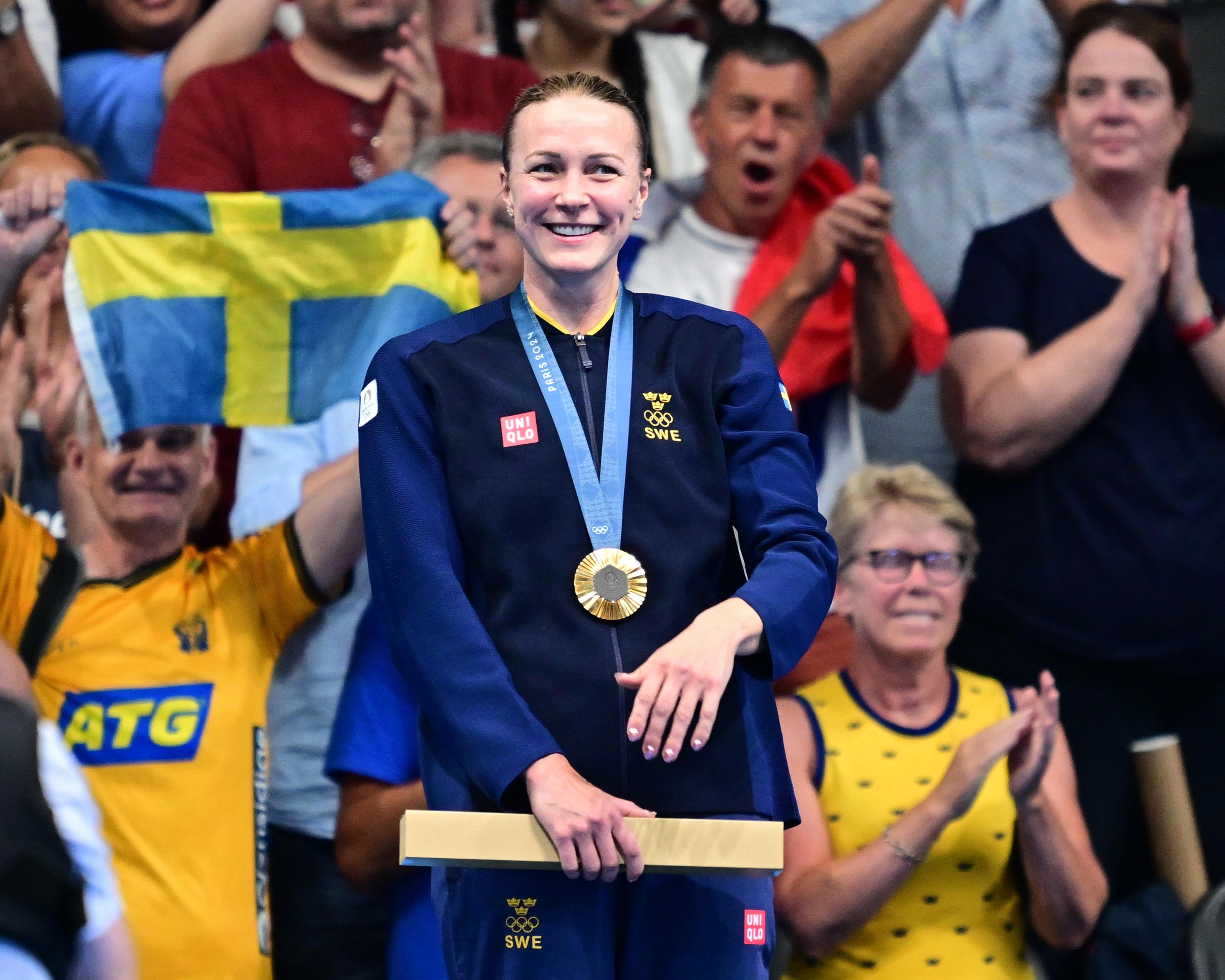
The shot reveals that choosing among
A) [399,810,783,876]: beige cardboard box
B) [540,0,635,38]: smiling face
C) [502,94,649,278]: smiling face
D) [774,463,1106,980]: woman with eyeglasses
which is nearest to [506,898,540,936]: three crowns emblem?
[399,810,783,876]: beige cardboard box

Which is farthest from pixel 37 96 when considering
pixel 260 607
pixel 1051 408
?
pixel 1051 408

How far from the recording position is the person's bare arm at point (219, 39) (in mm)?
4875

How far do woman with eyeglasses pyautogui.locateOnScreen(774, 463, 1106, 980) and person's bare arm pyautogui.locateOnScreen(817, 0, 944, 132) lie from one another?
1556mm

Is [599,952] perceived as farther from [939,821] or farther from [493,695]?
[939,821]

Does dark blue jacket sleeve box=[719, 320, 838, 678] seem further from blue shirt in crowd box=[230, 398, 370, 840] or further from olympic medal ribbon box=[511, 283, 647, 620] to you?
blue shirt in crowd box=[230, 398, 370, 840]

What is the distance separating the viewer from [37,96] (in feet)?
15.7

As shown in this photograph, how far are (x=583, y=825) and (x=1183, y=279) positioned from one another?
9.57 ft

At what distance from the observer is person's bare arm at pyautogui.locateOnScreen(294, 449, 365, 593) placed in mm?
3748

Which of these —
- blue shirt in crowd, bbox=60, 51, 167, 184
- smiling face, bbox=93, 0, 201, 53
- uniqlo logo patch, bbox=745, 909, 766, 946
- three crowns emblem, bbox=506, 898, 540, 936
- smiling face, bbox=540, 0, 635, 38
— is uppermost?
smiling face, bbox=93, 0, 201, 53

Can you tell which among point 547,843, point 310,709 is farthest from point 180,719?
point 547,843

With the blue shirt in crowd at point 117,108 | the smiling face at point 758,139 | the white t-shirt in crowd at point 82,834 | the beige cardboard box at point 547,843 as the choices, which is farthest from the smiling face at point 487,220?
the white t-shirt in crowd at point 82,834

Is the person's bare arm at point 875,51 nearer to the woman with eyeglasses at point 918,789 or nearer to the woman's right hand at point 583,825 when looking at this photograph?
the woman with eyeglasses at point 918,789

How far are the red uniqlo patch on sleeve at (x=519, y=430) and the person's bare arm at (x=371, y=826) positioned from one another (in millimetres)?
1217

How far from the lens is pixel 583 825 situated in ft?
7.05
